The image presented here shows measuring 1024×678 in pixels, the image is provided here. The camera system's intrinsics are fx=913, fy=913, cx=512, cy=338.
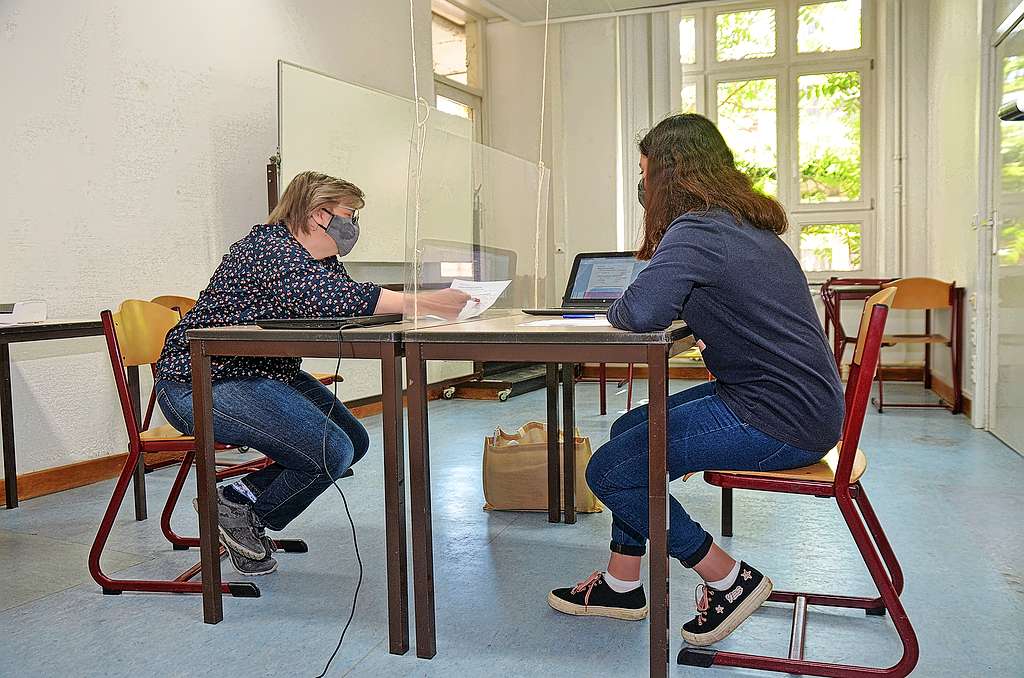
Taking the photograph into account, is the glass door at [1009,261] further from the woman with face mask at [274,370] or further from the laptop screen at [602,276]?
the woman with face mask at [274,370]

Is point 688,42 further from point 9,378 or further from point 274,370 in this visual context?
point 274,370

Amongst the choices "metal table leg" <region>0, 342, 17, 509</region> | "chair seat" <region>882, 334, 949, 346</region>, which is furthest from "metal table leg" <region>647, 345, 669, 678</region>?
"chair seat" <region>882, 334, 949, 346</region>

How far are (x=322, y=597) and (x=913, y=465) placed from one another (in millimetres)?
2575

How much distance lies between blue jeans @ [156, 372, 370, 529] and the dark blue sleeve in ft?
2.91

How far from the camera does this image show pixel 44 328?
3.10 m

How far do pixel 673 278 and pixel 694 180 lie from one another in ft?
0.84

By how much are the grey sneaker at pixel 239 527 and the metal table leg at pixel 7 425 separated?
133 cm

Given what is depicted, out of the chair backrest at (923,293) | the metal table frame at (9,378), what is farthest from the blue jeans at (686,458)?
the chair backrest at (923,293)

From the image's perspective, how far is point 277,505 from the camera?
7.77 feet

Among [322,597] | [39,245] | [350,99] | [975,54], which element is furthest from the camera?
[350,99]

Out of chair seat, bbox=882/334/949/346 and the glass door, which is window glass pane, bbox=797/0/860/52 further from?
the glass door

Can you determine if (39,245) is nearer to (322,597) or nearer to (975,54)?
(322,597)

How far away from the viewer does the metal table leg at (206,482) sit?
209cm

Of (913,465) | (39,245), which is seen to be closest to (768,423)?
(913,465)
